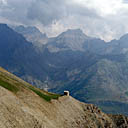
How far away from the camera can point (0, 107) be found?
66750 millimetres

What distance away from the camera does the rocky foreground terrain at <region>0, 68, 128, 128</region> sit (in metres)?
68.3

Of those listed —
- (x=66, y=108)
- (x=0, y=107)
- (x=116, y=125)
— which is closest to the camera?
(x=0, y=107)

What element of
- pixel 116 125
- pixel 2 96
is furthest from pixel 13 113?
pixel 116 125

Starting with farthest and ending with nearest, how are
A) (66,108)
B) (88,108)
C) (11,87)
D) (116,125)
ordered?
(116,125) < (88,108) < (66,108) < (11,87)

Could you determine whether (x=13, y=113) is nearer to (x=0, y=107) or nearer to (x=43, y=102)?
(x=0, y=107)

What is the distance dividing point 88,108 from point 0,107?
71.7m

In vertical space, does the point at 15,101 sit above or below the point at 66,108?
below

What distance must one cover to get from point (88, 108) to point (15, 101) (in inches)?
2500

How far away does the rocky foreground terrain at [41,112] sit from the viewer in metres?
68.3

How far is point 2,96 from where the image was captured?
7262 centimetres

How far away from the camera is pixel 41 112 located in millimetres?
83000

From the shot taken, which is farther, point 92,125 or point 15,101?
point 92,125

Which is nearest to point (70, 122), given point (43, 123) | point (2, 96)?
point (43, 123)

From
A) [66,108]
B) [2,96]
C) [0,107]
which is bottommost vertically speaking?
[0,107]
